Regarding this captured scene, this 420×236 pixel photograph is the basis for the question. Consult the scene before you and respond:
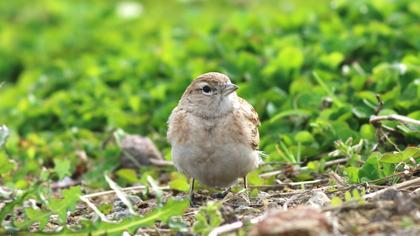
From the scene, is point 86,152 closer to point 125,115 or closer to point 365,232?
point 125,115

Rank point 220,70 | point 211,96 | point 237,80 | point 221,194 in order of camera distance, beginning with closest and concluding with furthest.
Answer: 1. point 211,96
2. point 221,194
3. point 237,80
4. point 220,70

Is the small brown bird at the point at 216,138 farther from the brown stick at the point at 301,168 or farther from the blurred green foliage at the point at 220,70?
the blurred green foliage at the point at 220,70

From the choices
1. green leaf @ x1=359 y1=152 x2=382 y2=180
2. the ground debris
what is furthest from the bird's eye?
the ground debris

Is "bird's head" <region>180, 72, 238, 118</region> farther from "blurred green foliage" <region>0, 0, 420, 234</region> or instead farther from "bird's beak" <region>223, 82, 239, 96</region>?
"blurred green foliage" <region>0, 0, 420, 234</region>

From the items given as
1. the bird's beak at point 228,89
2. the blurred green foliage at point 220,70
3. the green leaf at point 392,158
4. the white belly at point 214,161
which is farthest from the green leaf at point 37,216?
the green leaf at point 392,158

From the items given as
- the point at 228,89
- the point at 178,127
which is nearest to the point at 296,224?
the point at 178,127

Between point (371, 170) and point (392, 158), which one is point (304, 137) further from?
point (392, 158)

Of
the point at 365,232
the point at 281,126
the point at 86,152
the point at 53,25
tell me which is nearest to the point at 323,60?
the point at 281,126
